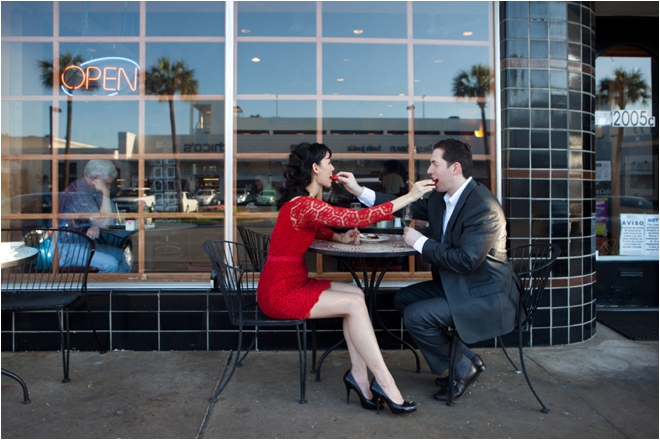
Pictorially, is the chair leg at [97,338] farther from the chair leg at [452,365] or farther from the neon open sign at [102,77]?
the chair leg at [452,365]

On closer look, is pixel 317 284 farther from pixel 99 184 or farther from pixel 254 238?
pixel 99 184

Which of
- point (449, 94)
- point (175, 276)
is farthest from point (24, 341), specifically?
point (449, 94)

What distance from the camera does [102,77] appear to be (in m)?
4.31

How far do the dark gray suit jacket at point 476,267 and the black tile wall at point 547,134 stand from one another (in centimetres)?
113

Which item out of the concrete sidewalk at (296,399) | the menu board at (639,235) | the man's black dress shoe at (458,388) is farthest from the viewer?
the menu board at (639,235)

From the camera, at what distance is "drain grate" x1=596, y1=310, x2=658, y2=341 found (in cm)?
431

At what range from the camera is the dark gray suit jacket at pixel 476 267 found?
281 centimetres

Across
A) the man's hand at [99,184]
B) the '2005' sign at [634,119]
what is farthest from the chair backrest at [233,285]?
the '2005' sign at [634,119]

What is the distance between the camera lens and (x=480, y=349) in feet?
12.9

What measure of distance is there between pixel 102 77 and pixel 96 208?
106 cm

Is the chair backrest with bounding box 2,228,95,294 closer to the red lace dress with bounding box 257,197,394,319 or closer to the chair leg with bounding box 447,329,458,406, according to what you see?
the red lace dress with bounding box 257,197,394,319

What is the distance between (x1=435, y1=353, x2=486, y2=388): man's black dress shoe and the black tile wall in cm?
102

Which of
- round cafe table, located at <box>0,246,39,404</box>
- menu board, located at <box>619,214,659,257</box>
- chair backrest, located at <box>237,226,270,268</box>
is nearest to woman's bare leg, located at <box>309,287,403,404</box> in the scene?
chair backrest, located at <box>237,226,270,268</box>

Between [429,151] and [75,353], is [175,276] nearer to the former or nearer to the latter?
[75,353]
